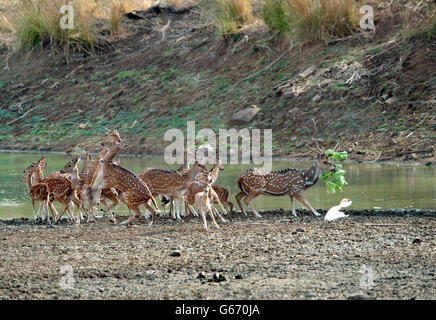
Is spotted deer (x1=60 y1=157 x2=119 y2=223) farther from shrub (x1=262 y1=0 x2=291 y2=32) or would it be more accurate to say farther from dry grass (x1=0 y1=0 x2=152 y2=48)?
dry grass (x1=0 y1=0 x2=152 y2=48)

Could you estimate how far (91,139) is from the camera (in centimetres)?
2073

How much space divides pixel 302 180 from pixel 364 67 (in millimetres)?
8022

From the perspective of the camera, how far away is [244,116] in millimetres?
19531

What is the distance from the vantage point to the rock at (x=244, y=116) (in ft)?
63.9

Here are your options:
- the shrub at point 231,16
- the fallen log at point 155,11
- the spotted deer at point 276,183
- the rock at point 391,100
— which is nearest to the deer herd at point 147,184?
the spotted deer at point 276,183

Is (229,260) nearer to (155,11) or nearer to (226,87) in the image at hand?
(226,87)

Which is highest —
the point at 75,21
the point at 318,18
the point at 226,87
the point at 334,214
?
the point at 75,21

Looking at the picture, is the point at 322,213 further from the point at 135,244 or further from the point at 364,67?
the point at 364,67

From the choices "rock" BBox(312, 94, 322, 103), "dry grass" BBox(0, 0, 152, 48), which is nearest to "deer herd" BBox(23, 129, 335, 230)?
"rock" BBox(312, 94, 322, 103)

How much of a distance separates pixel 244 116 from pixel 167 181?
25.3 ft

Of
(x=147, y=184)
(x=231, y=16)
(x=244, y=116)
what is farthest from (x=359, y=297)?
(x=231, y=16)

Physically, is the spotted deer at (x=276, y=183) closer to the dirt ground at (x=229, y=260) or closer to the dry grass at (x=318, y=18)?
the dirt ground at (x=229, y=260)

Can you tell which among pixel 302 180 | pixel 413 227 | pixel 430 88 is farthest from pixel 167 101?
pixel 413 227

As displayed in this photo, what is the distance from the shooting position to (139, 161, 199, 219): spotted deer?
12.0 meters
